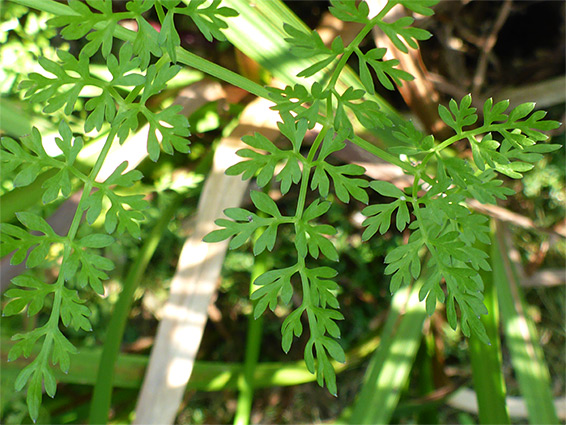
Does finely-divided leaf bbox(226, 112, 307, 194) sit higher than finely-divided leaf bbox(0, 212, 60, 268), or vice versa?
finely-divided leaf bbox(226, 112, 307, 194)

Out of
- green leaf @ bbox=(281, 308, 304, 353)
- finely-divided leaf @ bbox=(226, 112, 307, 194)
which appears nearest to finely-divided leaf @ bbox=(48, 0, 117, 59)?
finely-divided leaf @ bbox=(226, 112, 307, 194)

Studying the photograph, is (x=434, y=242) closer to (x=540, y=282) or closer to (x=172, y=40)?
(x=172, y=40)

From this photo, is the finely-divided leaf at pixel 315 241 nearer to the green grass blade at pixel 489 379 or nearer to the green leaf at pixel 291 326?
the green leaf at pixel 291 326

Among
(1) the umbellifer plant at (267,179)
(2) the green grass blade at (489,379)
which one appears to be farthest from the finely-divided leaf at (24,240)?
(2) the green grass blade at (489,379)

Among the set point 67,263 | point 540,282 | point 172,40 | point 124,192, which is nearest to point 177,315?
point 124,192

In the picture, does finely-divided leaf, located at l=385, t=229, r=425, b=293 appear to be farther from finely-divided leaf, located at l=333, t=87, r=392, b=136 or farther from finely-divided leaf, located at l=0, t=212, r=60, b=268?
finely-divided leaf, located at l=0, t=212, r=60, b=268

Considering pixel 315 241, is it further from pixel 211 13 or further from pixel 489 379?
pixel 489 379
